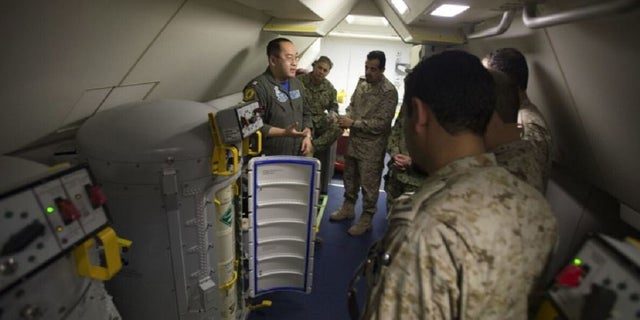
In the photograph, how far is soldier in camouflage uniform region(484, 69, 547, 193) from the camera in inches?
52.7

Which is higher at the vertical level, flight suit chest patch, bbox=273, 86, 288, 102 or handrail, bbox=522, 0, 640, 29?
handrail, bbox=522, 0, 640, 29

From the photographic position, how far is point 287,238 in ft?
7.41

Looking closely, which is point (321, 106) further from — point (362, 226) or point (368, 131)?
point (362, 226)

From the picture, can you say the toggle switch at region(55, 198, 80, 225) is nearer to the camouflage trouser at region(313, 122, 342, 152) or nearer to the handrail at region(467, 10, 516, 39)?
the handrail at region(467, 10, 516, 39)

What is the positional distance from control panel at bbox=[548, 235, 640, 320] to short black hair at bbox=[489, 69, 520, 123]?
2.42 feet

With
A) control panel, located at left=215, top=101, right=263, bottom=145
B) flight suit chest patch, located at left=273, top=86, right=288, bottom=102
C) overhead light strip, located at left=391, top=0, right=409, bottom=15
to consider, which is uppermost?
overhead light strip, located at left=391, top=0, right=409, bottom=15

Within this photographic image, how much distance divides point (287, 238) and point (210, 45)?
4.61 ft

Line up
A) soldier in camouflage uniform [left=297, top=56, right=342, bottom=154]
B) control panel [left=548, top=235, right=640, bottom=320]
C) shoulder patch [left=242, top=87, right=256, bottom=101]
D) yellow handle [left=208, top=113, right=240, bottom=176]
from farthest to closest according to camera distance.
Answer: soldier in camouflage uniform [left=297, top=56, right=342, bottom=154] < shoulder patch [left=242, top=87, right=256, bottom=101] < yellow handle [left=208, top=113, right=240, bottom=176] < control panel [left=548, top=235, right=640, bottom=320]

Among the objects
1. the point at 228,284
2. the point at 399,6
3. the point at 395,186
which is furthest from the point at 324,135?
the point at 228,284

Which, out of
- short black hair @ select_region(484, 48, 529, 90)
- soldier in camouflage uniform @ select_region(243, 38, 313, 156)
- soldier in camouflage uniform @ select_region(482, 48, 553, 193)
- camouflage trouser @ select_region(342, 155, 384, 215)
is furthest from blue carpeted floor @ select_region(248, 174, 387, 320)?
short black hair @ select_region(484, 48, 529, 90)

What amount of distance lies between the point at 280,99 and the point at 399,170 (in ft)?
4.03

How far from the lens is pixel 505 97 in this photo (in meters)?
1.33

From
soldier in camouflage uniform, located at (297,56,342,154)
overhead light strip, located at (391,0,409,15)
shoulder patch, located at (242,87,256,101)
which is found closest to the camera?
shoulder patch, located at (242,87,256,101)

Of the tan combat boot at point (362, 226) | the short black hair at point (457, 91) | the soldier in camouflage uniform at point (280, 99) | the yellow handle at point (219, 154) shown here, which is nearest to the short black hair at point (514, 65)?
the short black hair at point (457, 91)
